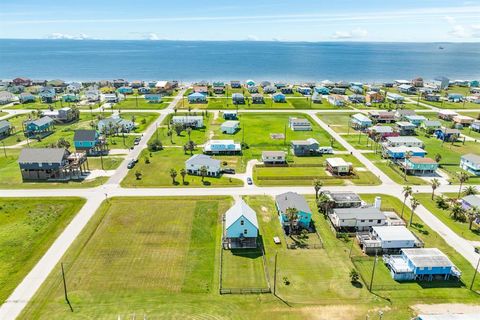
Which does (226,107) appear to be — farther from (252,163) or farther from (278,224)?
(278,224)

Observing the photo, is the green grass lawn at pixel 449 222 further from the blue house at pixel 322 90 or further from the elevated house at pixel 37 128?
the blue house at pixel 322 90

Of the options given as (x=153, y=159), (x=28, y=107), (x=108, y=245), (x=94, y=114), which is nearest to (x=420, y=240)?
(x=108, y=245)

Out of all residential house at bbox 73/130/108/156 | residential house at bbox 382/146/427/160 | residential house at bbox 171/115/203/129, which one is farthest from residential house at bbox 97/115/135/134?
residential house at bbox 382/146/427/160

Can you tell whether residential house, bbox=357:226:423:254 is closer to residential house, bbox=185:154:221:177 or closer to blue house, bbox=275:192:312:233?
blue house, bbox=275:192:312:233

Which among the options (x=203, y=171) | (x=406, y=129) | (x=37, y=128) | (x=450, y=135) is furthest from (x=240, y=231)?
(x=37, y=128)

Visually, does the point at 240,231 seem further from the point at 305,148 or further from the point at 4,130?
the point at 4,130

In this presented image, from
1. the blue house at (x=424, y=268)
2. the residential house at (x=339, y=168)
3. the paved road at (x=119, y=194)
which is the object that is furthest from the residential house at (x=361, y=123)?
the blue house at (x=424, y=268)
